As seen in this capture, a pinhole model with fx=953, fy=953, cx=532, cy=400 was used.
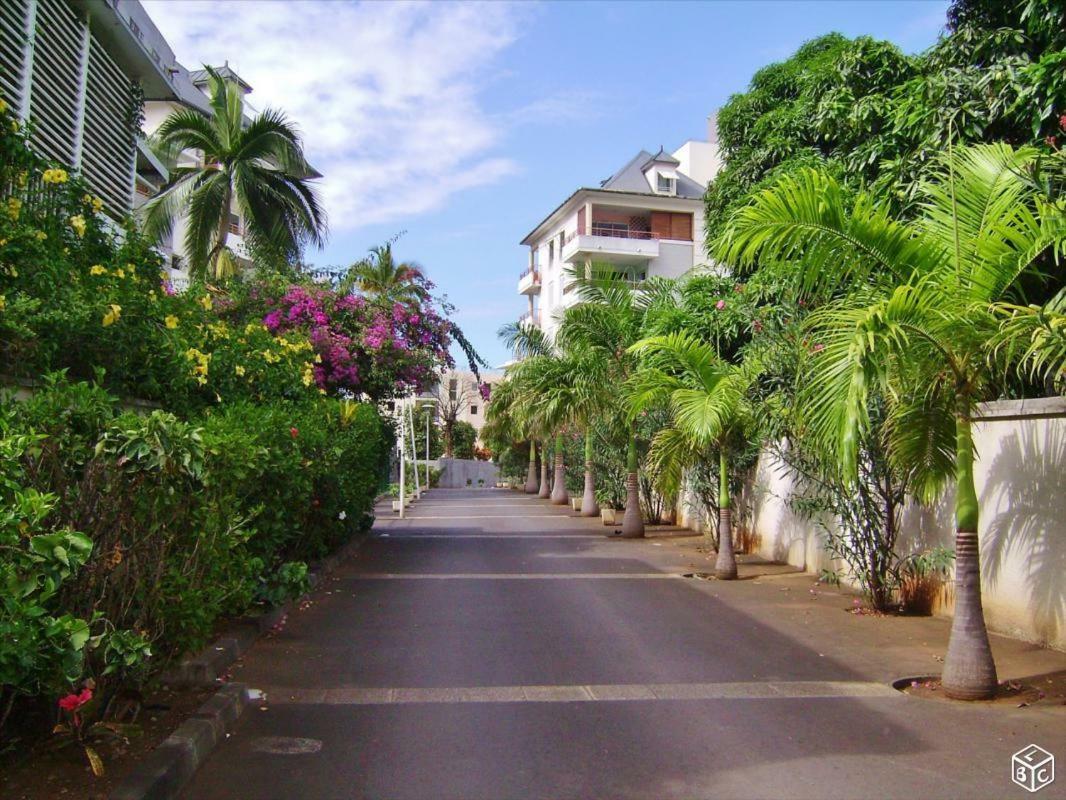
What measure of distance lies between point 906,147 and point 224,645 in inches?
437

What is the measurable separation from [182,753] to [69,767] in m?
0.54

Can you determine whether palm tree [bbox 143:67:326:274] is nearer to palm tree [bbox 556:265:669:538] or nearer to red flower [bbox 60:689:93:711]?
palm tree [bbox 556:265:669:538]

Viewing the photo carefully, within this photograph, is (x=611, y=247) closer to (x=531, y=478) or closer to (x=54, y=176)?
(x=531, y=478)

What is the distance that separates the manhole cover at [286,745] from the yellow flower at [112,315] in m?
3.98

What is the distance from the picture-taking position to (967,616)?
22.1ft

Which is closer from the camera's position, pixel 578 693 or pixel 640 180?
pixel 578 693

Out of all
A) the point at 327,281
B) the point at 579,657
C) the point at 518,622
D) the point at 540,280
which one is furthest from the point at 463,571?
the point at 540,280

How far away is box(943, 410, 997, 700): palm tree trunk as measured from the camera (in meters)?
6.69

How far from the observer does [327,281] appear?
1972 cm

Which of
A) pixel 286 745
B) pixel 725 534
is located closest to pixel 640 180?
pixel 725 534

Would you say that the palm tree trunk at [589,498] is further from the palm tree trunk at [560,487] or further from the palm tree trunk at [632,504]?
the palm tree trunk at [632,504]

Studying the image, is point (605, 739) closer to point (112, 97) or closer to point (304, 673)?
point (304, 673)

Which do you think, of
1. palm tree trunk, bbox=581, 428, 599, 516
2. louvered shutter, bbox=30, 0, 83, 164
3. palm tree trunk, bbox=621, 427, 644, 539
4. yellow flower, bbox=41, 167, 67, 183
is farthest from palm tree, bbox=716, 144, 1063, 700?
palm tree trunk, bbox=581, 428, 599, 516

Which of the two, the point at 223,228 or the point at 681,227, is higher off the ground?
the point at 681,227
